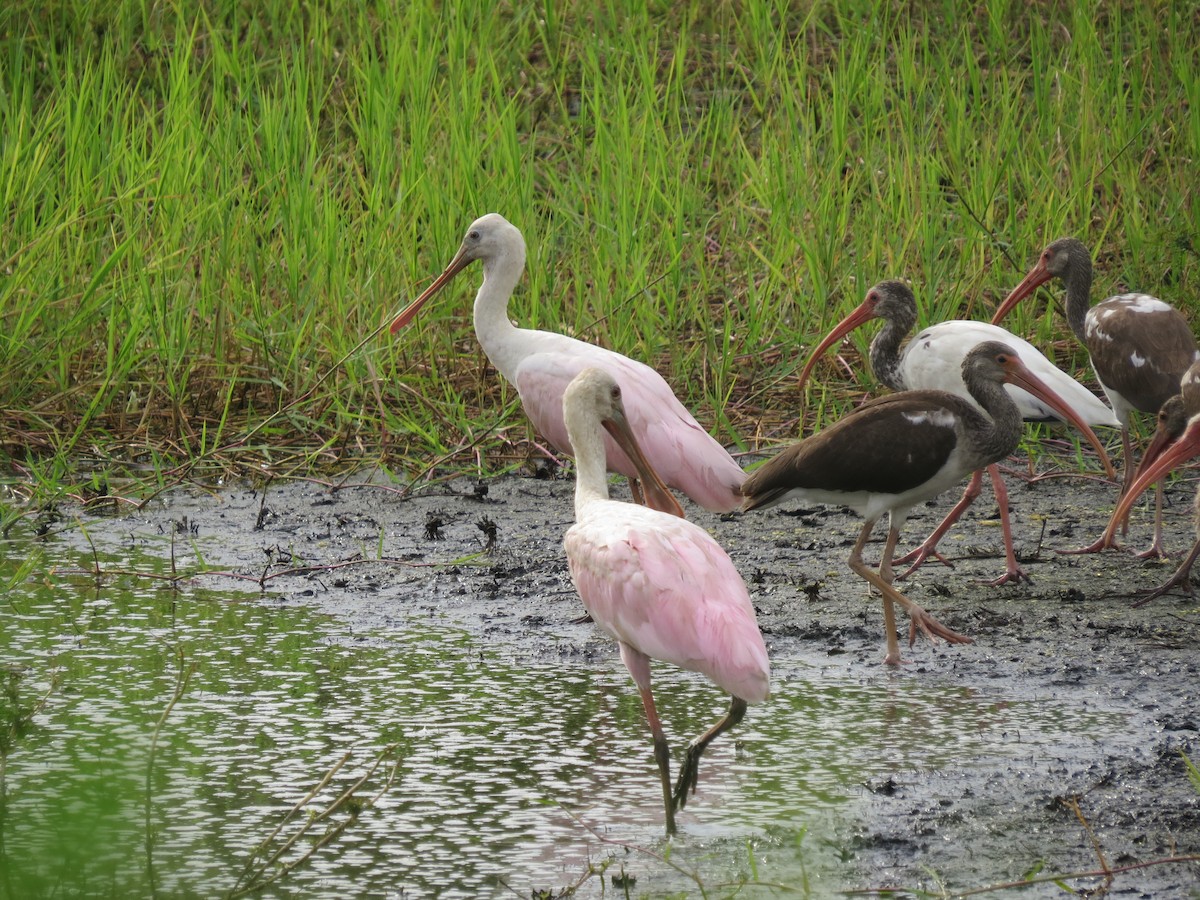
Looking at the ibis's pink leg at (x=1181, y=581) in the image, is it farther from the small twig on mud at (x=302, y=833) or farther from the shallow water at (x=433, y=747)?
the small twig on mud at (x=302, y=833)

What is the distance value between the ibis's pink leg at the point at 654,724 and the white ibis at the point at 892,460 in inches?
52.4

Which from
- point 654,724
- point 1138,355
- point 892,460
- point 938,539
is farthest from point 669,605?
point 1138,355

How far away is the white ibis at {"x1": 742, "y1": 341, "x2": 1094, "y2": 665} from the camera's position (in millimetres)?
5477

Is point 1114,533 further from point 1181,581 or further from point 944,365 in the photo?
point 944,365

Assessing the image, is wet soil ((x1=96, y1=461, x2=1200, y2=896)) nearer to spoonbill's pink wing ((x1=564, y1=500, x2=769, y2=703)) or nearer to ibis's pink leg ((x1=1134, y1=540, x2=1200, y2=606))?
ibis's pink leg ((x1=1134, y1=540, x2=1200, y2=606))

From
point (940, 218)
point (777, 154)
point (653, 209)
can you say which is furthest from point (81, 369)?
point (940, 218)

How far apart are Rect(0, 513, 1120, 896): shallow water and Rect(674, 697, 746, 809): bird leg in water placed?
5 cm

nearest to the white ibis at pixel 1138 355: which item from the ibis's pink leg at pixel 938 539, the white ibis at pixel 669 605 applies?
the ibis's pink leg at pixel 938 539

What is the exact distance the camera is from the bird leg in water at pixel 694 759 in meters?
3.89

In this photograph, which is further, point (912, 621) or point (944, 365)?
point (944, 365)

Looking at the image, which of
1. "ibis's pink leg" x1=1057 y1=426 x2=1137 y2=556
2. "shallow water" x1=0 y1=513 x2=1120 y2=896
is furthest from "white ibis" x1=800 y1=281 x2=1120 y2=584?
"shallow water" x1=0 y1=513 x2=1120 y2=896

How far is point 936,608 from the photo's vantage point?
19.3ft

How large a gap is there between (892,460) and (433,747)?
1.89 m

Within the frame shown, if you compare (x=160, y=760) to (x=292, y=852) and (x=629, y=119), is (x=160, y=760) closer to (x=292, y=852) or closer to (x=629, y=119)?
(x=292, y=852)
